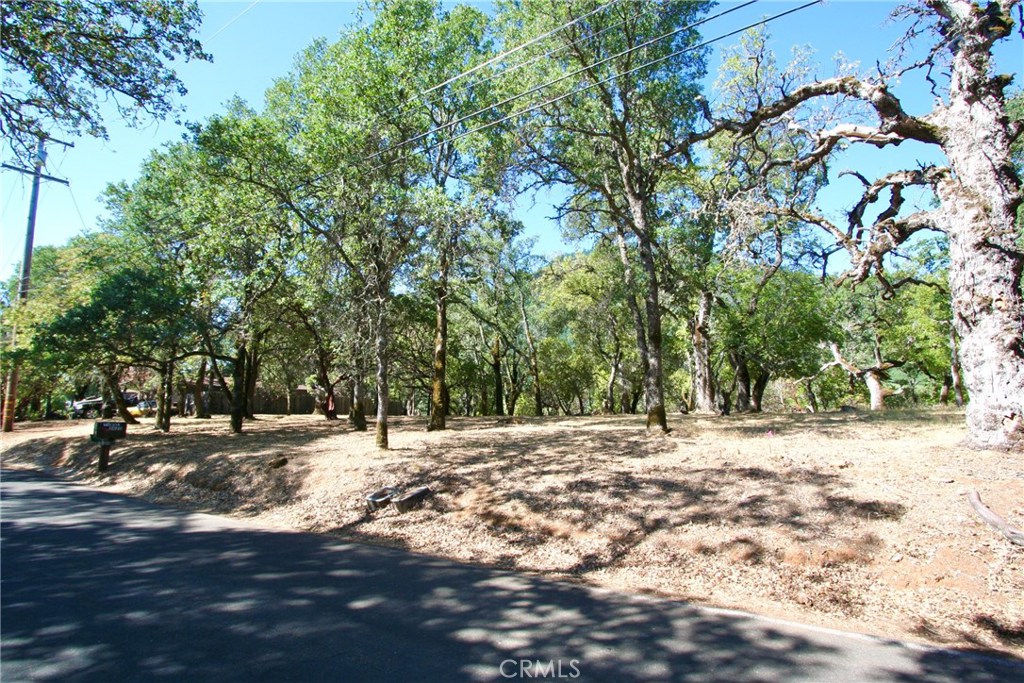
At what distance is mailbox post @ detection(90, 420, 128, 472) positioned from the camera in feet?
42.8

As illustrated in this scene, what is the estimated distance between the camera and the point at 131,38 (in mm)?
9227

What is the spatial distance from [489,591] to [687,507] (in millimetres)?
2969

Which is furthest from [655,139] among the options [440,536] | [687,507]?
[440,536]

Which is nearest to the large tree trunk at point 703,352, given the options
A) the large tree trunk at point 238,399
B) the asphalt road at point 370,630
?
the asphalt road at point 370,630

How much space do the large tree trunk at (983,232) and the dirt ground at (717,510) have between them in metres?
0.88

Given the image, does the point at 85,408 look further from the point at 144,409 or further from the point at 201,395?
the point at 201,395

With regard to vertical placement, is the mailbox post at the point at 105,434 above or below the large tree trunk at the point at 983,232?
below

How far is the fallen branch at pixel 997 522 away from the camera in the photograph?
17.0 feet

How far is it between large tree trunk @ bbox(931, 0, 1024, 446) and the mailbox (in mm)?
16942

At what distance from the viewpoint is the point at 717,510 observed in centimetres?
672

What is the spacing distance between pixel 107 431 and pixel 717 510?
1378 centimetres

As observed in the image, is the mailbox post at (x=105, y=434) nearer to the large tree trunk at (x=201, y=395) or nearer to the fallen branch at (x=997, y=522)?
the large tree trunk at (x=201, y=395)

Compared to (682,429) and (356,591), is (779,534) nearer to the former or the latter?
(356,591)

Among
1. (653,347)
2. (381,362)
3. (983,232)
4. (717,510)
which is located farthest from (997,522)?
(381,362)
